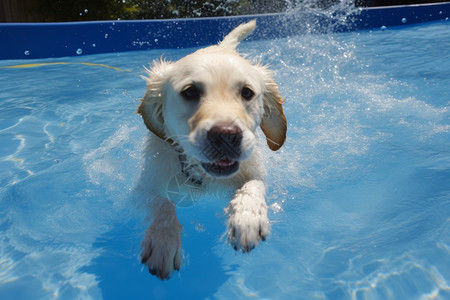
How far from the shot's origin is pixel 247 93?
2740 mm

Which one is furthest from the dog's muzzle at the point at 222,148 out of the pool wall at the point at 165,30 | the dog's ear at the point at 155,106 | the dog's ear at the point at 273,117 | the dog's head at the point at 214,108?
the pool wall at the point at 165,30

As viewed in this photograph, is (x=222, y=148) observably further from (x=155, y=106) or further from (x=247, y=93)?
(x=155, y=106)

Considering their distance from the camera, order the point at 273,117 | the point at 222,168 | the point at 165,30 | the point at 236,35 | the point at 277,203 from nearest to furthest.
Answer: the point at 222,168
the point at 273,117
the point at 277,203
the point at 236,35
the point at 165,30

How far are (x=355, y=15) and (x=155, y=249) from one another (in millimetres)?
11453

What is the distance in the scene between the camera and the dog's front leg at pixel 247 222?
221cm

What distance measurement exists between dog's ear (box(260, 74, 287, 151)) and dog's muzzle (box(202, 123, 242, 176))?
910mm

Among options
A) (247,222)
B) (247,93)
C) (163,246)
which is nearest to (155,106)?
(247,93)

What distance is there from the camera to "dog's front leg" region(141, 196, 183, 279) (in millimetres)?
2256

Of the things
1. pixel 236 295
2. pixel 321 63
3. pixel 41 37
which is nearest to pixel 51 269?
pixel 236 295

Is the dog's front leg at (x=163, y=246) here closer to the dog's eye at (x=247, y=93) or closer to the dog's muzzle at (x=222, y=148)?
the dog's muzzle at (x=222, y=148)

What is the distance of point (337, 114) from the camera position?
5387mm

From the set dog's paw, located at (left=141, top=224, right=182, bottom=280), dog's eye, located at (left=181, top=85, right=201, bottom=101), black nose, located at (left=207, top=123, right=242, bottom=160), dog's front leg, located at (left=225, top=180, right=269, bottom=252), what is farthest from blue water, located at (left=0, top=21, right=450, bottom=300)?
dog's eye, located at (left=181, top=85, right=201, bottom=101)

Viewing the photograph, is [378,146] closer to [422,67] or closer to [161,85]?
[161,85]

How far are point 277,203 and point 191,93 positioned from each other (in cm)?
133
